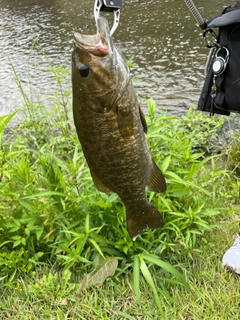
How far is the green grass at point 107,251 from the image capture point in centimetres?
254

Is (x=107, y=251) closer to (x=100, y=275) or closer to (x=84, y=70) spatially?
(x=100, y=275)

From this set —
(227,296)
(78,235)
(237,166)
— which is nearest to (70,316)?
(78,235)

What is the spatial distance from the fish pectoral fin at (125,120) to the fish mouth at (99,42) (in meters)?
0.29

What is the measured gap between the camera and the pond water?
7551mm

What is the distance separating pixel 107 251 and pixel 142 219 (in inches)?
22.9

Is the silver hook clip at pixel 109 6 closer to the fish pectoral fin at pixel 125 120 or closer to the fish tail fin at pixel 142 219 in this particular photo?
the fish pectoral fin at pixel 125 120

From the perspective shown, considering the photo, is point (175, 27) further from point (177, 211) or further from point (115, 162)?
point (115, 162)

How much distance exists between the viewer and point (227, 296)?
8.18 ft

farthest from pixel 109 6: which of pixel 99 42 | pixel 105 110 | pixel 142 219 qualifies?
pixel 142 219

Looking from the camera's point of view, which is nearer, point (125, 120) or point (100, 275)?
point (125, 120)

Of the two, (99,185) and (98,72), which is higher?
(98,72)

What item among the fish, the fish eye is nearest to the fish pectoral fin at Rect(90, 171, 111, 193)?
the fish

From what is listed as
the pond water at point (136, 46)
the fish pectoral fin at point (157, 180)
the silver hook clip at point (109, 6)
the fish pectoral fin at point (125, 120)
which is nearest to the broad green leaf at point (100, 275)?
the fish pectoral fin at point (157, 180)

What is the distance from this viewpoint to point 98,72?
179cm
